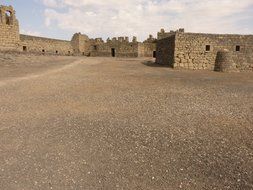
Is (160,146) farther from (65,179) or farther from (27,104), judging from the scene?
(27,104)

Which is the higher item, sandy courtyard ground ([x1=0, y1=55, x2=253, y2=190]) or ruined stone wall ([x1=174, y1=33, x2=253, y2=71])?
ruined stone wall ([x1=174, y1=33, x2=253, y2=71])

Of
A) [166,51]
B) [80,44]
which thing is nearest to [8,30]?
[80,44]

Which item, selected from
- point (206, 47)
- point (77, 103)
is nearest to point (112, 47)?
point (206, 47)

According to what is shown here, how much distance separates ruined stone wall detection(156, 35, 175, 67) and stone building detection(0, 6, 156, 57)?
42.2 ft

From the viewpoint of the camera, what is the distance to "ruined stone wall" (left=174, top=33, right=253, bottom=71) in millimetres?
18188

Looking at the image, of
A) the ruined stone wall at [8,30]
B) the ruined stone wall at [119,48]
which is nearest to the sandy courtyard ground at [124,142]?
the ruined stone wall at [8,30]

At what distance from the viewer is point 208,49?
1873cm

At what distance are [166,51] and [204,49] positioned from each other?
11.2ft

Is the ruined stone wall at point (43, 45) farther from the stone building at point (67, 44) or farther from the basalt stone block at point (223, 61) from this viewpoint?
the basalt stone block at point (223, 61)

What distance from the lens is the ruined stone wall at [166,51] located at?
1865 cm

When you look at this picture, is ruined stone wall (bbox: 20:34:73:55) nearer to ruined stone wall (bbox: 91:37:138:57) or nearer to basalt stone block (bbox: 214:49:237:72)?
ruined stone wall (bbox: 91:37:138:57)

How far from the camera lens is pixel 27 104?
→ 6.86 meters

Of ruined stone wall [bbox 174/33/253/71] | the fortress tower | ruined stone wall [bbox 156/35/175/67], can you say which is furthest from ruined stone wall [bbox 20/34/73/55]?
ruined stone wall [bbox 174/33/253/71]

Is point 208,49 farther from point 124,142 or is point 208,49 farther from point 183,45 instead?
point 124,142
